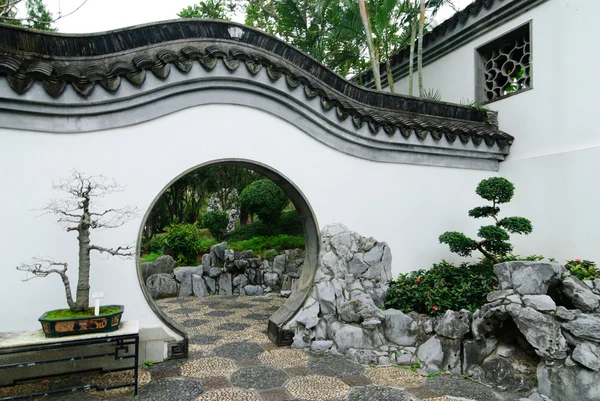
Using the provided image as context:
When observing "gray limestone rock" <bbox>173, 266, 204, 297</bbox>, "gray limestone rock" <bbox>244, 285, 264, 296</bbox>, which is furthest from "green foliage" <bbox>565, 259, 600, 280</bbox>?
"gray limestone rock" <bbox>173, 266, 204, 297</bbox>

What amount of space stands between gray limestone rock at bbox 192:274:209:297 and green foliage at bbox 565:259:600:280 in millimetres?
6651

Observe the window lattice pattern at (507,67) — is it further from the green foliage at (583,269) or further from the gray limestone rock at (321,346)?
the gray limestone rock at (321,346)

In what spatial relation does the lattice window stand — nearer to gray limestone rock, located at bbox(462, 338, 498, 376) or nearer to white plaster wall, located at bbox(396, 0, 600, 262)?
white plaster wall, located at bbox(396, 0, 600, 262)

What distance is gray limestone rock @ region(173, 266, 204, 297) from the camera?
820 centimetres

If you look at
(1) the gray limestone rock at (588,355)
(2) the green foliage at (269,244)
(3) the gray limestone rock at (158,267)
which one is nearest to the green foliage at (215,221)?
(2) the green foliage at (269,244)

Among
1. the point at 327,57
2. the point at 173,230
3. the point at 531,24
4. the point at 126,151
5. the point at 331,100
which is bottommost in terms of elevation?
the point at 173,230

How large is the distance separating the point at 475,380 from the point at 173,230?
304 inches

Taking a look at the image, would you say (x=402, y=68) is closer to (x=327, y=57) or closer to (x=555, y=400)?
(x=327, y=57)

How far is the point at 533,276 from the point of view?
377 cm

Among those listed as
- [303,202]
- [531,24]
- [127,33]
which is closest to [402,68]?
[531,24]

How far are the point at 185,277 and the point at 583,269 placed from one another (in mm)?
7133

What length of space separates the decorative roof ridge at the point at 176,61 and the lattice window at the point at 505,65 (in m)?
1.87

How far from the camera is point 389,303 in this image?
472 centimetres

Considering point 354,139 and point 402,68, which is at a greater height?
point 402,68
